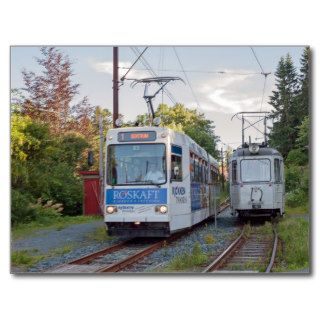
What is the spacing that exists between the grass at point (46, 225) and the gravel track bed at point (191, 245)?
168cm

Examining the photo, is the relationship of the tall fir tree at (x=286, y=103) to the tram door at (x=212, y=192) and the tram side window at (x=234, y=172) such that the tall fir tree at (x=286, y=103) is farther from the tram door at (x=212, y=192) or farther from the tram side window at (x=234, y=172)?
the tram door at (x=212, y=192)

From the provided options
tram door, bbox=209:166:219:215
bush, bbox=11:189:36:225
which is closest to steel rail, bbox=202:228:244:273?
bush, bbox=11:189:36:225

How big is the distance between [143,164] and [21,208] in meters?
2.02

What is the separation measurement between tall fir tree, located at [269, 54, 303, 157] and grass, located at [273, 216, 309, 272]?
46.8 inches

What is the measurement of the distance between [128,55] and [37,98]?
57.3 inches

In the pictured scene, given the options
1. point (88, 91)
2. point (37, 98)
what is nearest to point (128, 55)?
point (88, 91)

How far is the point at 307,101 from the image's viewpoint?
9156mm

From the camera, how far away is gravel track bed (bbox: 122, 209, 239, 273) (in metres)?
9.44

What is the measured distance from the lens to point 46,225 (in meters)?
11.5

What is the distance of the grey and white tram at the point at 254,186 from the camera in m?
12.6

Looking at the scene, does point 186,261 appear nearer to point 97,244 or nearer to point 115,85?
point 97,244

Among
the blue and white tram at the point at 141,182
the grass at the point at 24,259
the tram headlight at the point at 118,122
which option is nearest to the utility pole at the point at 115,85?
the tram headlight at the point at 118,122

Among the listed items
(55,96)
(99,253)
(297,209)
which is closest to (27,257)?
(99,253)
